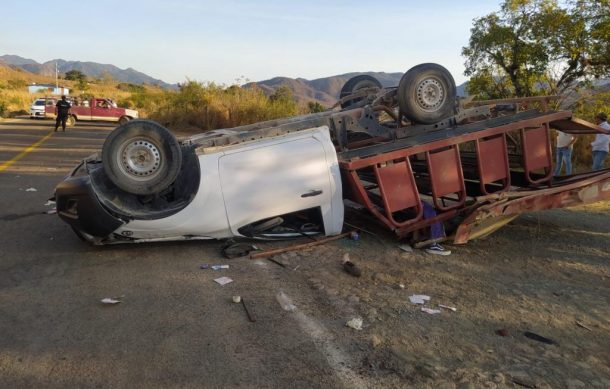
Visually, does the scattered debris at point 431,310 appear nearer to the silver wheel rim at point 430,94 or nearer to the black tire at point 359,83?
the silver wheel rim at point 430,94

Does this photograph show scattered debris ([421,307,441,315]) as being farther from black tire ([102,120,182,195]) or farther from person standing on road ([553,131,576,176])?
person standing on road ([553,131,576,176])

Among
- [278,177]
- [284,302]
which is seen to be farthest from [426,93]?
[284,302]

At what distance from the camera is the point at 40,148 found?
15641 mm

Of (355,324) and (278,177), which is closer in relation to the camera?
(355,324)

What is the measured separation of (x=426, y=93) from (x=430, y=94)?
67 millimetres

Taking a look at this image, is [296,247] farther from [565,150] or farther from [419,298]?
[565,150]

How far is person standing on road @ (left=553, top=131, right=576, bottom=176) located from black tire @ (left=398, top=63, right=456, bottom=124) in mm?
5844

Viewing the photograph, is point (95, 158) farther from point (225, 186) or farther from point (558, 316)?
point (558, 316)

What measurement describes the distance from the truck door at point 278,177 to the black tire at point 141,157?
56 cm

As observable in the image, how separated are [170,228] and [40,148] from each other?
12.8m

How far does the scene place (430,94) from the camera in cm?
591

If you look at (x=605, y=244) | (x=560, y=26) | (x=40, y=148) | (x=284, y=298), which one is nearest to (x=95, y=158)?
(x=284, y=298)

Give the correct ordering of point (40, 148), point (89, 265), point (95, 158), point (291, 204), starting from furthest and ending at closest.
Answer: point (40, 148) → point (95, 158) → point (291, 204) → point (89, 265)

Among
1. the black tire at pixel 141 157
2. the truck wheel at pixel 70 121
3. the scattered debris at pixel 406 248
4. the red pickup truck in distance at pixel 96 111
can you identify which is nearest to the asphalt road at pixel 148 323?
the black tire at pixel 141 157
